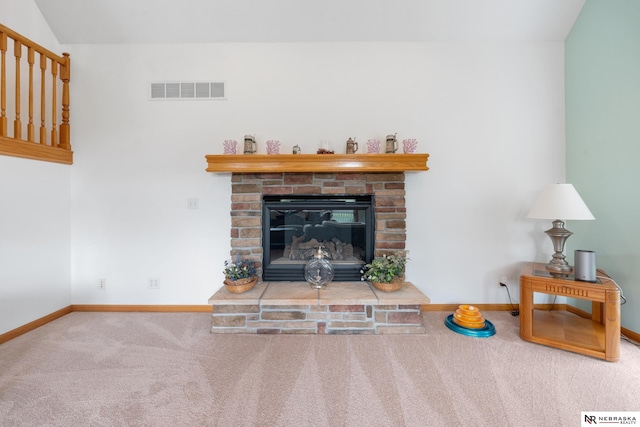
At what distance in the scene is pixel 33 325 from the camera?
214 cm

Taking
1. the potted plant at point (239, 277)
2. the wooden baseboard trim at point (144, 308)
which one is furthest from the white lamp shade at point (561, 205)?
the wooden baseboard trim at point (144, 308)

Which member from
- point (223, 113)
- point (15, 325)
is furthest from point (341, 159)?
point (15, 325)

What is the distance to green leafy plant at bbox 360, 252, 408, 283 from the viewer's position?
2.13 meters

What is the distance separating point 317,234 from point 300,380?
125cm

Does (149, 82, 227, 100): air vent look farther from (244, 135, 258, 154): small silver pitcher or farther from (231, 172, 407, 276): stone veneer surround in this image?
(231, 172, 407, 276): stone veneer surround

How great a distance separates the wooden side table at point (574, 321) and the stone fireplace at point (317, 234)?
72cm

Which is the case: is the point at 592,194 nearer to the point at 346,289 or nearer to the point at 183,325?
the point at 346,289

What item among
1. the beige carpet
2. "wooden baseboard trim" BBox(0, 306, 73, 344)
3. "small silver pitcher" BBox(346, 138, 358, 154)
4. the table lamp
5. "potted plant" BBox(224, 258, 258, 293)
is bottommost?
the beige carpet

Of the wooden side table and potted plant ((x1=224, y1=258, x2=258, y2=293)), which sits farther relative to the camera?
potted plant ((x1=224, y1=258, x2=258, y2=293))

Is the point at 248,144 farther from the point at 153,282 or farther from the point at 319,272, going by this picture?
the point at 153,282

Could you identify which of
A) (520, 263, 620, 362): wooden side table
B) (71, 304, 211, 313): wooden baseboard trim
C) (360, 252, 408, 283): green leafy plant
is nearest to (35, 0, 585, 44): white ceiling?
(360, 252, 408, 283): green leafy plant

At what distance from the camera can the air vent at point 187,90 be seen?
8.10 ft

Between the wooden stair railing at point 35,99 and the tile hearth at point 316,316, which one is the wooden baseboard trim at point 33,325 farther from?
the tile hearth at point 316,316

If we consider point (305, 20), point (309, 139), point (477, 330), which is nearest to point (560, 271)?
point (477, 330)
